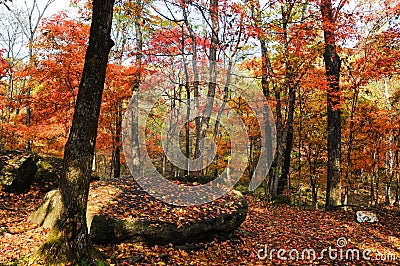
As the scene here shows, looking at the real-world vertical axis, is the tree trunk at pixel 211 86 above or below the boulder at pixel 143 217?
above

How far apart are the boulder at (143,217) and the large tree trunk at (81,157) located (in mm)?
1181

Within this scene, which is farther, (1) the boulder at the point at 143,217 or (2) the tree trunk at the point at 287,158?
(2) the tree trunk at the point at 287,158

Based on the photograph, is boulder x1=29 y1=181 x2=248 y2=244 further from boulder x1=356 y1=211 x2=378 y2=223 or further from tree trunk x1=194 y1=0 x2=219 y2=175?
boulder x1=356 y1=211 x2=378 y2=223

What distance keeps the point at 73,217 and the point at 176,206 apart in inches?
108

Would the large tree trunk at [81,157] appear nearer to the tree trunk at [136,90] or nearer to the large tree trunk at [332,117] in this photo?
the large tree trunk at [332,117]

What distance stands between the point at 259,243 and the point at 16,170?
644 cm

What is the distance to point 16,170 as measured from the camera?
7574mm

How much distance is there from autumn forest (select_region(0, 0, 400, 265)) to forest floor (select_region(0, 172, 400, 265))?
0.04 metres

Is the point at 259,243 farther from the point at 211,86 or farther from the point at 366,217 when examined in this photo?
the point at 211,86

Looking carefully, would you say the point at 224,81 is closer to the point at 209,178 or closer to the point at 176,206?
the point at 209,178

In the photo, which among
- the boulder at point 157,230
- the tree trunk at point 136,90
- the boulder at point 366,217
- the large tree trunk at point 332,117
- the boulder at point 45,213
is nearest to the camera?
the boulder at point 157,230

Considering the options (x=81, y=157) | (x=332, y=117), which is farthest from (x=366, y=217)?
(x=81, y=157)

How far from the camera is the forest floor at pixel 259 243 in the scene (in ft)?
15.6

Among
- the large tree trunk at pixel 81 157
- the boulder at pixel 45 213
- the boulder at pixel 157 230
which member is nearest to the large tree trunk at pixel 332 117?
the boulder at pixel 157 230
